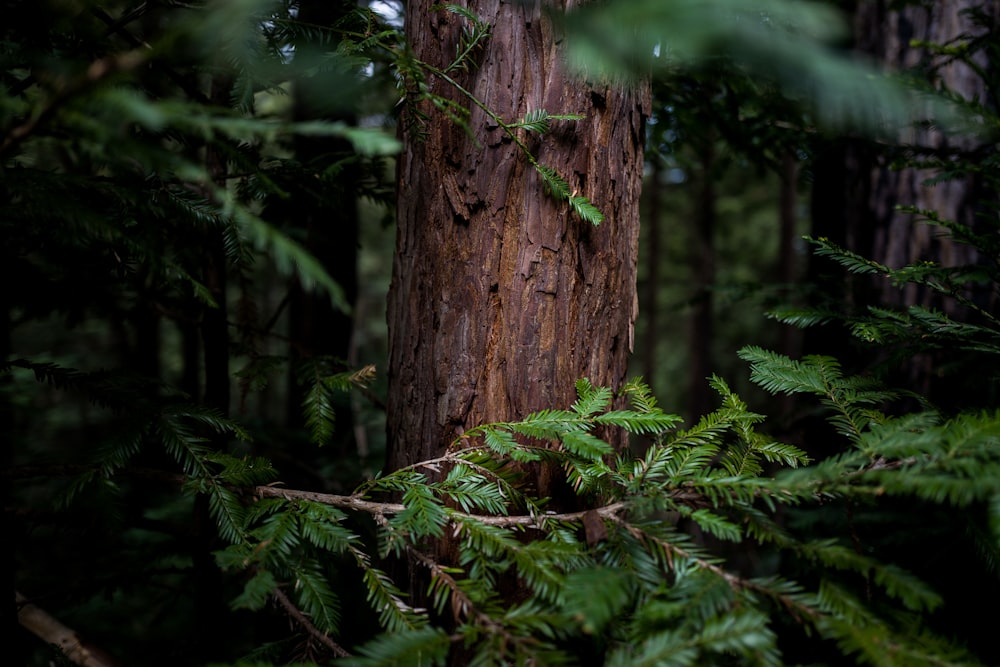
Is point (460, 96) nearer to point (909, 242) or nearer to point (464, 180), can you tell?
point (464, 180)

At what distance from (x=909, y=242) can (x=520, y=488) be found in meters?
3.25

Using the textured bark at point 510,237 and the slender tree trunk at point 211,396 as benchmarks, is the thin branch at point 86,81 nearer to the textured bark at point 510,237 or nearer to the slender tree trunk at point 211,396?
the textured bark at point 510,237

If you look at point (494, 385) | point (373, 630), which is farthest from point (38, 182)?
point (373, 630)

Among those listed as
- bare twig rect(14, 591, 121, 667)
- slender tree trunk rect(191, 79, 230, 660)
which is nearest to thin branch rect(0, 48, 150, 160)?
slender tree trunk rect(191, 79, 230, 660)

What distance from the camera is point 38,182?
1275 mm

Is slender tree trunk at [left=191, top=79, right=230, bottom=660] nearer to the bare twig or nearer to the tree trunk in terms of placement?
the bare twig

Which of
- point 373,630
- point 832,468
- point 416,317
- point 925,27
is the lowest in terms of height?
point 373,630

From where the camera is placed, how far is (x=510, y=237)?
5.20 feet

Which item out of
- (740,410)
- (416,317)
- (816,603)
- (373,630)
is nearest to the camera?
(816,603)

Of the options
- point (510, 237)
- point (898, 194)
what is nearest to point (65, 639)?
point (510, 237)

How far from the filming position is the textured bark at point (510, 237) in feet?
5.14

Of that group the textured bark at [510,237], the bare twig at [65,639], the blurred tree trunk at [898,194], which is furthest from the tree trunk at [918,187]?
the bare twig at [65,639]

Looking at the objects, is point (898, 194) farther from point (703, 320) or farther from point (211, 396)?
point (703, 320)

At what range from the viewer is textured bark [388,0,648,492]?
1567 mm
